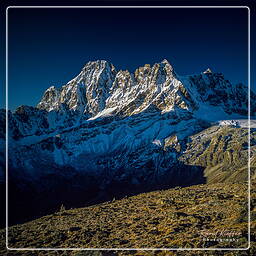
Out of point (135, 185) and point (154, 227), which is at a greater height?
point (154, 227)

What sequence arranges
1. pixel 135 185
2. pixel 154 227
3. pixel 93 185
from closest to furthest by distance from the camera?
pixel 154 227
pixel 93 185
pixel 135 185

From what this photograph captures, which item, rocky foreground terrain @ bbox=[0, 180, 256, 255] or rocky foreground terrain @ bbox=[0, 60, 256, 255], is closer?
rocky foreground terrain @ bbox=[0, 180, 256, 255]

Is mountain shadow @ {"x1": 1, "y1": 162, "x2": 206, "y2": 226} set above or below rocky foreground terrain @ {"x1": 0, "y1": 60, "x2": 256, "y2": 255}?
below

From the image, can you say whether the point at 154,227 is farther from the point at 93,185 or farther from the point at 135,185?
the point at 93,185

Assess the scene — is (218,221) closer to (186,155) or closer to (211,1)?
(211,1)

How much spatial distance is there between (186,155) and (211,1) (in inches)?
5495

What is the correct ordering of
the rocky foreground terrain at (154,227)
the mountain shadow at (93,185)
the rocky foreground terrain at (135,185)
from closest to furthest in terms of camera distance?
1. the rocky foreground terrain at (154,227)
2. the rocky foreground terrain at (135,185)
3. the mountain shadow at (93,185)

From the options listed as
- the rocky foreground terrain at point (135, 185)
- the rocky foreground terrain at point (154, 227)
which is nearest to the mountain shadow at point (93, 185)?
the rocky foreground terrain at point (135, 185)

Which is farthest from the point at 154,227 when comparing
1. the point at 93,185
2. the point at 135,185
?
the point at 93,185

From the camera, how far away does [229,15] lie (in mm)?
12672

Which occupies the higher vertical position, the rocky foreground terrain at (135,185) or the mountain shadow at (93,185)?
the rocky foreground terrain at (135,185)

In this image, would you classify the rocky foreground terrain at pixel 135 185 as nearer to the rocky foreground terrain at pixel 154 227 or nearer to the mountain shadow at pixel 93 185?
Result: the rocky foreground terrain at pixel 154 227

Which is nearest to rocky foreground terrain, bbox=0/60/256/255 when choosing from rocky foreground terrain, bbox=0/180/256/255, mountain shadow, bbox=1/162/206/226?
rocky foreground terrain, bbox=0/180/256/255

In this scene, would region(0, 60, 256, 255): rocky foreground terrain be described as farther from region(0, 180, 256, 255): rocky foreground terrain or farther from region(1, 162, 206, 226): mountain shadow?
region(1, 162, 206, 226): mountain shadow
